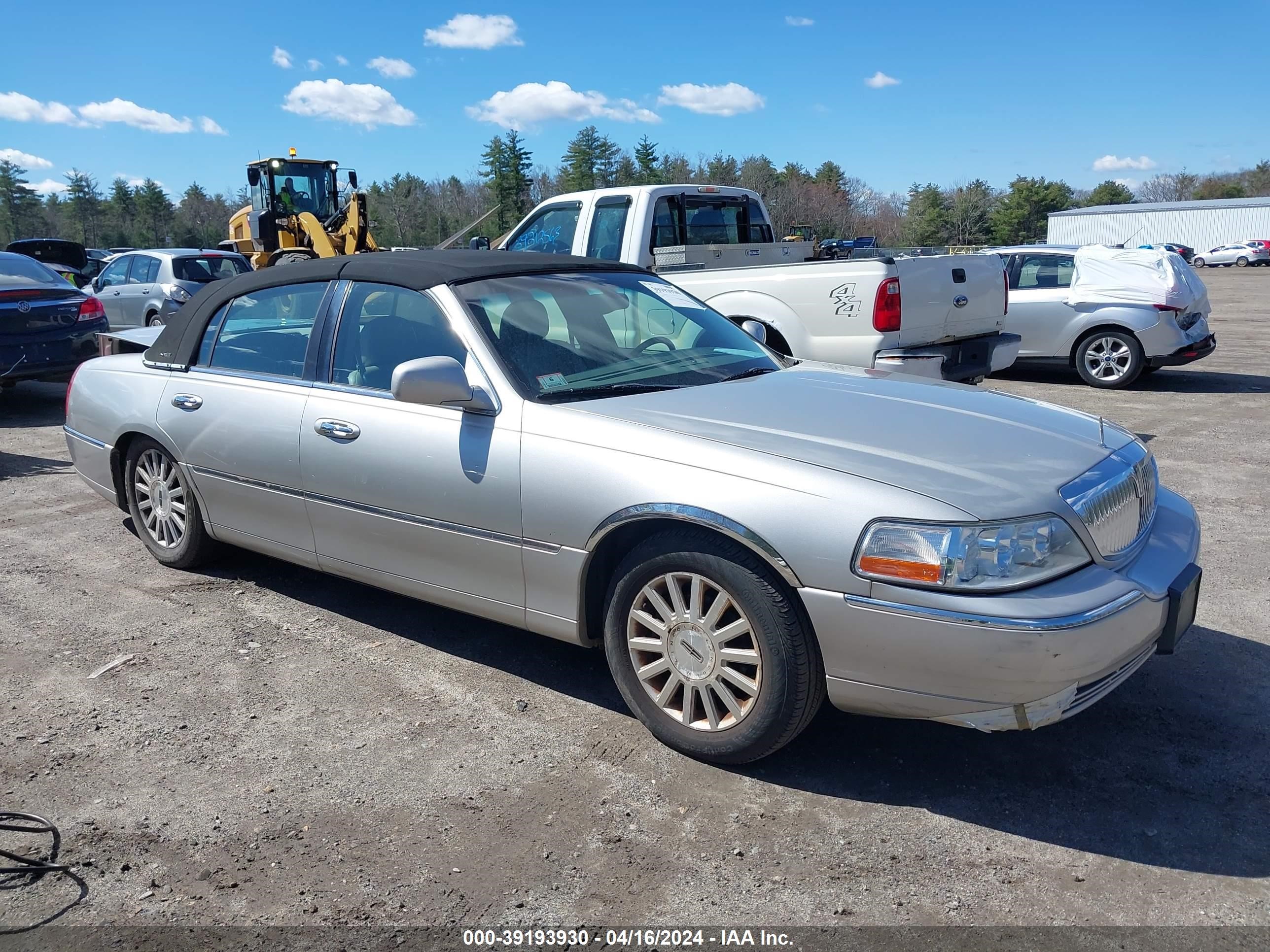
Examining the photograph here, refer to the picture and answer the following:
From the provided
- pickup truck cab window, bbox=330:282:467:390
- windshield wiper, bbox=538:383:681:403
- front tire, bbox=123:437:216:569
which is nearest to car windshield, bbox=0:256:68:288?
front tire, bbox=123:437:216:569

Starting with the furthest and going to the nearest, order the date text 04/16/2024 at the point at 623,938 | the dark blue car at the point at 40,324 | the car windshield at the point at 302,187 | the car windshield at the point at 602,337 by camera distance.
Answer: the car windshield at the point at 302,187, the dark blue car at the point at 40,324, the car windshield at the point at 602,337, the date text 04/16/2024 at the point at 623,938

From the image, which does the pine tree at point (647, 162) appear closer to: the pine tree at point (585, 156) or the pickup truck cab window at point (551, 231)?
the pine tree at point (585, 156)

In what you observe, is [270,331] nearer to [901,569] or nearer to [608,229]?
Answer: [901,569]

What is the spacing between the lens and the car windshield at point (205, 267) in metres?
15.1

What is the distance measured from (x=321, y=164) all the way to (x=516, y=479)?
20668 mm

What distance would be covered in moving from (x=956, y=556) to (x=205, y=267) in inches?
599

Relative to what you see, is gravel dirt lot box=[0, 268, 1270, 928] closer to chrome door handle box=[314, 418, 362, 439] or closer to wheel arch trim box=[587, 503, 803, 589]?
wheel arch trim box=[587, 503, 803, 589]

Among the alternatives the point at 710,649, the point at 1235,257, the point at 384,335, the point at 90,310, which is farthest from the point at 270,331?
the point at 1235,257

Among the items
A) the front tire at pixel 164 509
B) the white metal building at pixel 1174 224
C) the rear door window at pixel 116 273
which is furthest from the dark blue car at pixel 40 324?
the white metal building at pixel 1174 224

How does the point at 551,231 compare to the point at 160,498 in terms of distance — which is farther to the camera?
the point at 551,231

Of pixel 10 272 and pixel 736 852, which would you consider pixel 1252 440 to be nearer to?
pixel 736 852

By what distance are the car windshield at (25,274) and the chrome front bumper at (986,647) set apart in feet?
32.7

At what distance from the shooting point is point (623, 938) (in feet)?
8.27

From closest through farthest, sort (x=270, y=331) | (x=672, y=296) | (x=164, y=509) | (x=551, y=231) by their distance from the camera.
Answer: (x=270, y=331)
(x=672, y=296)
(x=164, y=509)
(x=551, y=231)
